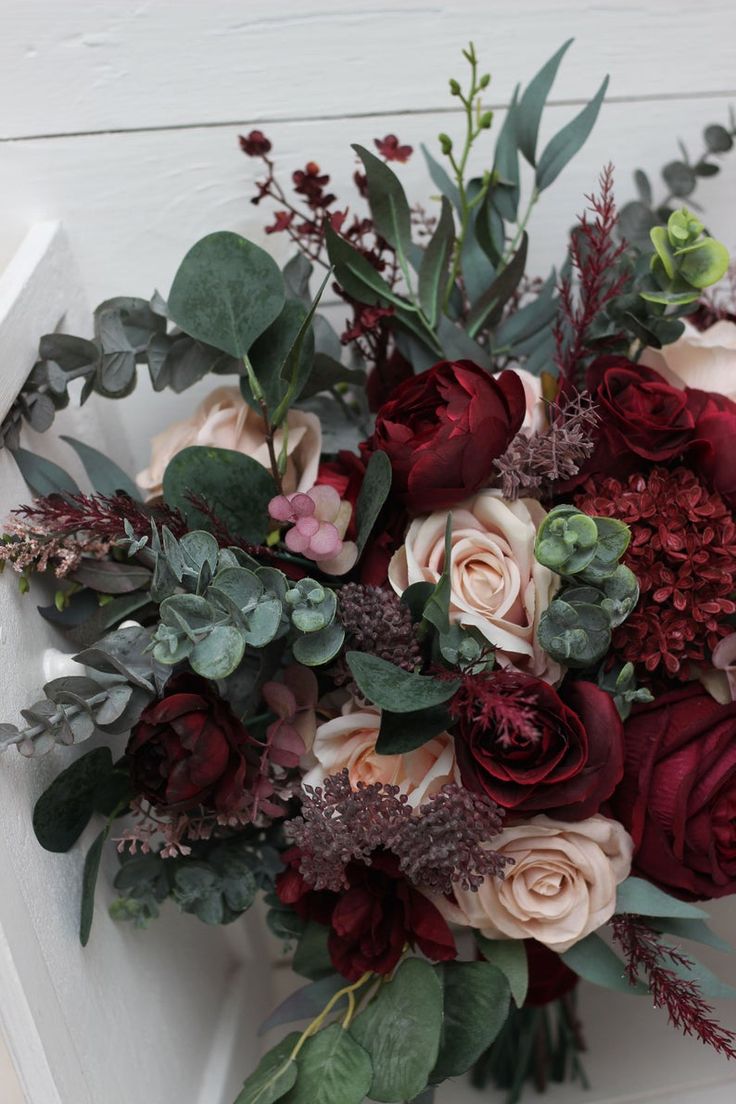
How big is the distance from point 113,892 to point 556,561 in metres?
0.42

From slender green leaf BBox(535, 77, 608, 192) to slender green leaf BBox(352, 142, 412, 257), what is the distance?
0.12 meters

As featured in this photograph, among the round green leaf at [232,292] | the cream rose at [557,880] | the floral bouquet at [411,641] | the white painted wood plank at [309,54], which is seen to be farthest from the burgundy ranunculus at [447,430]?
the white painted wood plank at [309,54]

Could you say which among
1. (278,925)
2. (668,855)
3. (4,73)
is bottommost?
(278,925)

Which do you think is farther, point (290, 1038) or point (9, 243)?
point (9, 243)

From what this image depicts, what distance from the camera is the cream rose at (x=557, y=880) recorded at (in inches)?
22.5

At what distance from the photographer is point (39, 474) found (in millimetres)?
654

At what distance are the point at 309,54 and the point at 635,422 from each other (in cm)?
41

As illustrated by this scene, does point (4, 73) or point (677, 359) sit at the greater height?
point (4, 73)

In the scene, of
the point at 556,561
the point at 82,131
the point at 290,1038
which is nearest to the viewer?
the point at 556,561

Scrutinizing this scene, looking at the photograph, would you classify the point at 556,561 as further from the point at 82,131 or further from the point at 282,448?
the point at 82,131

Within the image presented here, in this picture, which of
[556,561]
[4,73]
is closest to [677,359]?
[556,561]

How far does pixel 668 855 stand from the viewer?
0.58m

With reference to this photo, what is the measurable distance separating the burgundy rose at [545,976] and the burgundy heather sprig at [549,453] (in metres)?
0.38

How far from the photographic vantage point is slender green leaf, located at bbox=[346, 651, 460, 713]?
1.73ft
